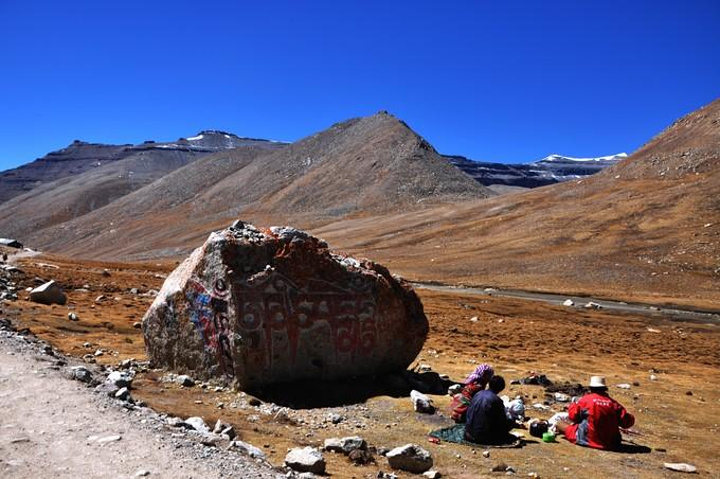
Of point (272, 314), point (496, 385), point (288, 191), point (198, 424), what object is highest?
point (288, 191)

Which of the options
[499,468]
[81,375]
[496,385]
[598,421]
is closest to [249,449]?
[499,468]

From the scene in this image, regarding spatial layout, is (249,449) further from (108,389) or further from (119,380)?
(119,380)

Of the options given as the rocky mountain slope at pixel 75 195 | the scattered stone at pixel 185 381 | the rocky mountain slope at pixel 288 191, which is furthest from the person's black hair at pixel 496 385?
the rocky mountain slope at pixel 75 195

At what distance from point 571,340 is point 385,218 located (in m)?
56.1

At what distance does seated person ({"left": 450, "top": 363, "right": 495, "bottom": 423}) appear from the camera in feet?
29.8

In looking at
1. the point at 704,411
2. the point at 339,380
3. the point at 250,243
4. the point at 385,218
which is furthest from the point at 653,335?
the point at 385,218

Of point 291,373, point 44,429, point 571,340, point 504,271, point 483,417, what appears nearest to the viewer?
point 44,429

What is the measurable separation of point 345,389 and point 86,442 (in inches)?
192

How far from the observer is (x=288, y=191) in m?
103

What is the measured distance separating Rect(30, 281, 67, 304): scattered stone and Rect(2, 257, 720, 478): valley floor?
0.58 metres

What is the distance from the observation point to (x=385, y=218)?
75688 mm

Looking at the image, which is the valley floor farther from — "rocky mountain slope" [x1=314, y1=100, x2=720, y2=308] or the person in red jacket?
"rocky mountain slope" [x1=314, y1=100, x2=720, y2=308]

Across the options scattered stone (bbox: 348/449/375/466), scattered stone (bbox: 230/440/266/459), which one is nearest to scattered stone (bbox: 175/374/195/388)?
scattered stone (bbox: 230/440/266/459)

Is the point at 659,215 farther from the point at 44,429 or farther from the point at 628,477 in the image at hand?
the point at 44,429
